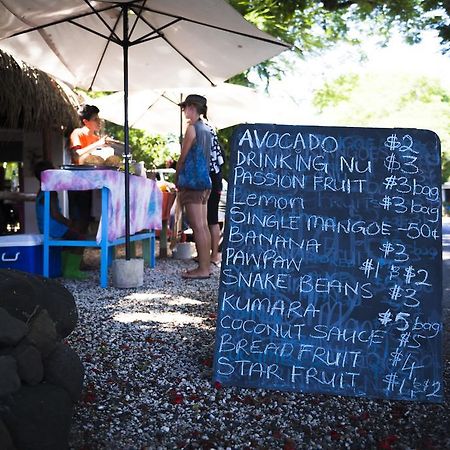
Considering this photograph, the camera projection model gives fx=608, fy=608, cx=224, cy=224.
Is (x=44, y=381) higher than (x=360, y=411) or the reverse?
higher

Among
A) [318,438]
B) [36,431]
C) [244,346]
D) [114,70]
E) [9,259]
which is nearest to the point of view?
[36,431]

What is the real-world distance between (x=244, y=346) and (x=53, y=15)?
167 inches

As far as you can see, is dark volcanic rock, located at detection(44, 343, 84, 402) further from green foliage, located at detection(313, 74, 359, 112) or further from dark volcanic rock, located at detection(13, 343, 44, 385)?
green foliage, located at detection(313, 74, 359, 112)

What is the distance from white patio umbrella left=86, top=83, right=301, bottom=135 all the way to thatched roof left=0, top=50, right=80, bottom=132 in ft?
1.72

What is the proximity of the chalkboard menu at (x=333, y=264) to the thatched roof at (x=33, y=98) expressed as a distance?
5.95 metres

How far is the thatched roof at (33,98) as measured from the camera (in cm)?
810

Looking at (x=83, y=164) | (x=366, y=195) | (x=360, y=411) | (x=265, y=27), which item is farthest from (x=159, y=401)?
(x=265, y=27)

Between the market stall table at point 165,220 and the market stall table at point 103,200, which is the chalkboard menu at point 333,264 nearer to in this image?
the market stall table at point 103,200

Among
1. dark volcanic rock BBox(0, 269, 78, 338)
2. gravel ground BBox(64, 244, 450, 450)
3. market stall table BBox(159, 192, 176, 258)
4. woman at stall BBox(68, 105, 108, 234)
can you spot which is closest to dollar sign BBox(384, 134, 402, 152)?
gravel ground BBox(64, 244, 450, 450)

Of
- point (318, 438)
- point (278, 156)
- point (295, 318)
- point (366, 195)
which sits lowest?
point (318, 438)

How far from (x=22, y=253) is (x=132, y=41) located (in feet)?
7.88

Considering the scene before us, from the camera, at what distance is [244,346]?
3018 mm

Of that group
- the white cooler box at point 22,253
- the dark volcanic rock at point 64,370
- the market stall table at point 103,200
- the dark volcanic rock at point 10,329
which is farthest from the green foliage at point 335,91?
the dark volcanic rock at point 10,329

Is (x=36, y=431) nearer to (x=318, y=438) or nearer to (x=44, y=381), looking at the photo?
(x=44, y=381)
